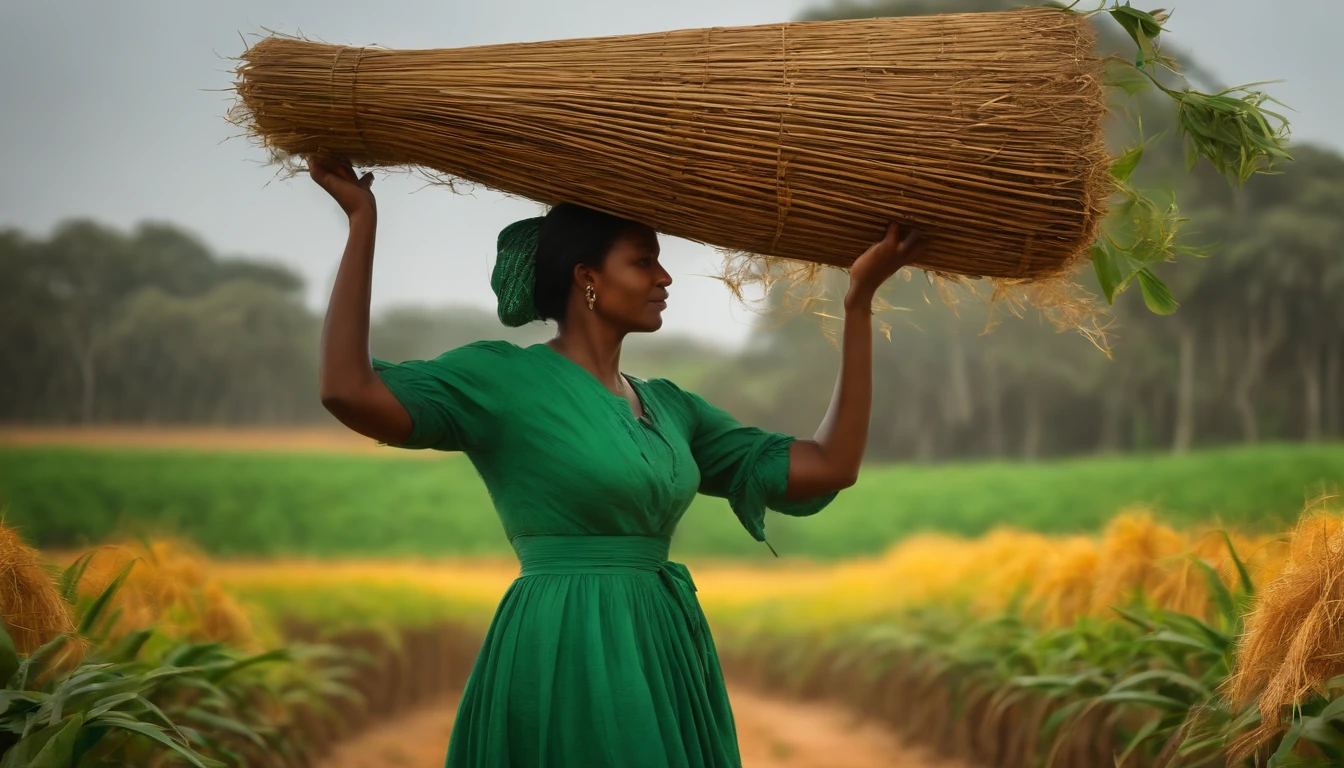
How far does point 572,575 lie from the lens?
5.65 ft

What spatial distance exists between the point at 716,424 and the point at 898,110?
604mm

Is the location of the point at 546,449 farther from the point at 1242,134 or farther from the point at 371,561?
the point at 371,561

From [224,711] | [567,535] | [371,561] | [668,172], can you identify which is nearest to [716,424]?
[567,535]

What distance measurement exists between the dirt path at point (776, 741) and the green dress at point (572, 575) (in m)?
2.61

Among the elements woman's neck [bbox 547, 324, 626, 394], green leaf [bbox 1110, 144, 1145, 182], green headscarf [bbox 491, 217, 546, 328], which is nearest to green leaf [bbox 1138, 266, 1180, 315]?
green leaf [bbox 1110, 144, 1145, 182]

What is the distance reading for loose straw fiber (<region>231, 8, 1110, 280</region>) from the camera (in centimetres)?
162

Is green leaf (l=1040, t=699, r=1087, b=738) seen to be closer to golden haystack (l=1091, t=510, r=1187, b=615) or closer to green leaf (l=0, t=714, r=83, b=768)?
golden haystack (l=1091, t=510, r=1187, b=615)

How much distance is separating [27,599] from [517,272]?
0.98 m

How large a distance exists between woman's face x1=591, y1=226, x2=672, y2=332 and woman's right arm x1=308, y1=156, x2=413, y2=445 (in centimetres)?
35

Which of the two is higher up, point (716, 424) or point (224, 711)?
point (716, 424)

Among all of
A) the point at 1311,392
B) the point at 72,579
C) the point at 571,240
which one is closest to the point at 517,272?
the point at 571,240

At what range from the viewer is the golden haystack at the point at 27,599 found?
79.3 inches

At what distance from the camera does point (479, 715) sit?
171 cm

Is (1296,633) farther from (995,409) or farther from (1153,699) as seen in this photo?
(995,409)
